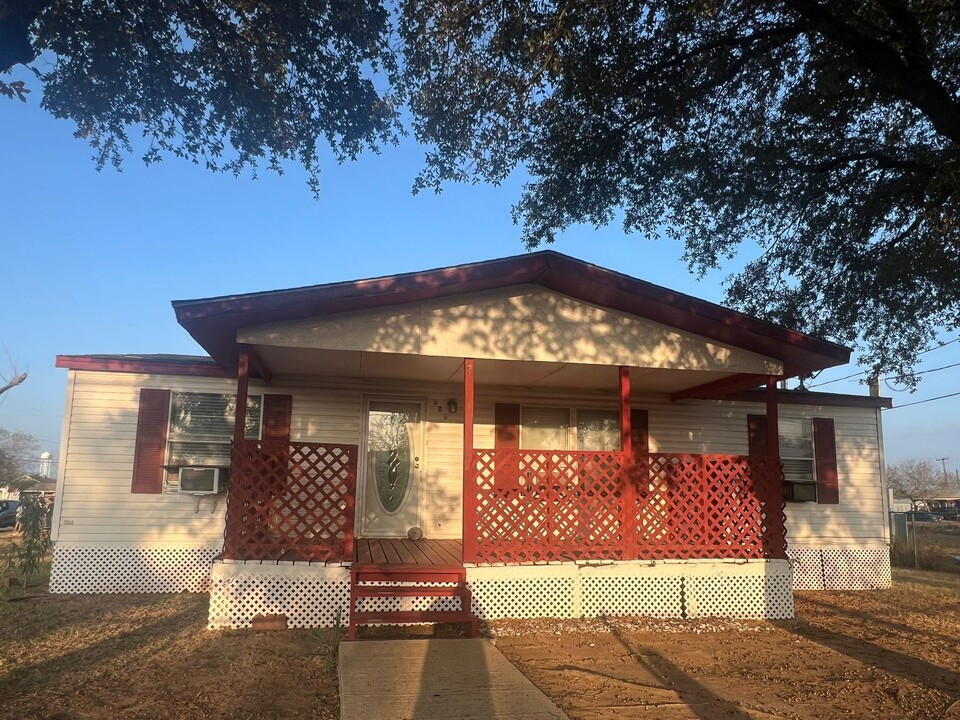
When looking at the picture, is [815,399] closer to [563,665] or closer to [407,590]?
[563,665]

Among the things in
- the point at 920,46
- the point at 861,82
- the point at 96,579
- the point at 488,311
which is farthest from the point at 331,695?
the point at 861,82

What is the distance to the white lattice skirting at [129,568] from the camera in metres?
8.81

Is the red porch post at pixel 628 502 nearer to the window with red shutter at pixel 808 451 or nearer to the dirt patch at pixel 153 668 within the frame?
the dirt patch at pixel 153 668

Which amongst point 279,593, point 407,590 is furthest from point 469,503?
point 279,593

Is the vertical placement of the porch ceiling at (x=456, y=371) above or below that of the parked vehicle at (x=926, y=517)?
above

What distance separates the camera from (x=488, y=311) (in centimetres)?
775

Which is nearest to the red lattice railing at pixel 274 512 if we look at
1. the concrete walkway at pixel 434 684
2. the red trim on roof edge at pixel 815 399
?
the concrete walkway at pixel 434 684

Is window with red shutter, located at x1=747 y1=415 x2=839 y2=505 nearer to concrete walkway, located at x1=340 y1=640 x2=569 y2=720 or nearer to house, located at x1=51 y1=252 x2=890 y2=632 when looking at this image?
house, located at x1=51 y1=252 x2=890 y2=632

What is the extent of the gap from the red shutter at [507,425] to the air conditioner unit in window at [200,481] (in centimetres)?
384

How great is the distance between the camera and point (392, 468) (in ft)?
31.4

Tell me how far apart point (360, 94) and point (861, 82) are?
5.57m

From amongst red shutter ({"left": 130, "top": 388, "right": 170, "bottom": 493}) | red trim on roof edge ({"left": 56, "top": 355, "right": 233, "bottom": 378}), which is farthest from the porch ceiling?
red shutter ({"left": 130, "top": 388, "right": 170, "bottom": 493})

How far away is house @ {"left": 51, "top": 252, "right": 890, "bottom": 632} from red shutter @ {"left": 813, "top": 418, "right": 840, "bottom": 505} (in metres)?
0.12

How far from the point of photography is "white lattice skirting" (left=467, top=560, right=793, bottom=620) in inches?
287
